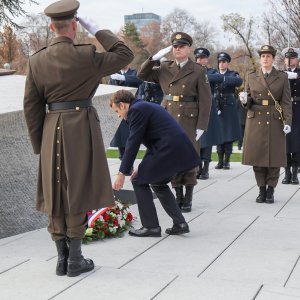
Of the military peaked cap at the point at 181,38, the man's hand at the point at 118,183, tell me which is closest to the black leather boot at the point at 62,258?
the man's hand at the point at 118,183

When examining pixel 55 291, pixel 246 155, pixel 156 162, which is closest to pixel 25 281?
pixel 55 291

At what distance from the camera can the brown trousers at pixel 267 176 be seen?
714 cm

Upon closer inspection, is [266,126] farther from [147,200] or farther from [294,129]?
[147,200]

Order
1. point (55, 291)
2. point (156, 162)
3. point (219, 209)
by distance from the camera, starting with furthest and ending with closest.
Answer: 1. point (219, 209)
2. point (156, 162)
3. point (55, 291)

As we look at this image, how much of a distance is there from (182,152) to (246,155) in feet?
7.07

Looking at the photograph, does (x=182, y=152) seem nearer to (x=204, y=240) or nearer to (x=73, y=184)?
(x=204, y=240)

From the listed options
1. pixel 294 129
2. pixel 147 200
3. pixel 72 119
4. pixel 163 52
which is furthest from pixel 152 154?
pixel 294 129

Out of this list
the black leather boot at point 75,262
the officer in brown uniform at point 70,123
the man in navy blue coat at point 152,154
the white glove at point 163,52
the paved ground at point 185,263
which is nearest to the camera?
the paved ground at point 185,263

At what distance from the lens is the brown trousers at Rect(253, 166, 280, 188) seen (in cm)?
714

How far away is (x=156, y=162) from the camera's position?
5.27 meters

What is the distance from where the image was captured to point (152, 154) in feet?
17.5

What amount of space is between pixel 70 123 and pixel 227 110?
676cm

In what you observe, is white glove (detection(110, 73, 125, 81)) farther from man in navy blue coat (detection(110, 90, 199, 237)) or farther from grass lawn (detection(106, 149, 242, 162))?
man in navy blue coat (detection(110, 90, 199, 237))

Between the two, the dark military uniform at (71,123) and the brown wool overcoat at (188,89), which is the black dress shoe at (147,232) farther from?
the brown wool overcoat at (188,89)
